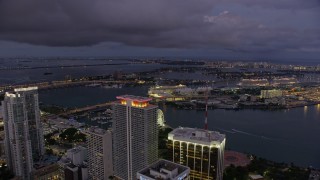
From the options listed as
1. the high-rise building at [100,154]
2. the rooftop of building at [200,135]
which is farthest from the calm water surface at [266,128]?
the high-rise building at [100,154]

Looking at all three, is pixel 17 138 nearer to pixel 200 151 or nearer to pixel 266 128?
pixel 200 151

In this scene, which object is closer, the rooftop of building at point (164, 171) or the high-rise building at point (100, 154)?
the rooftop of building at point (164, 171)

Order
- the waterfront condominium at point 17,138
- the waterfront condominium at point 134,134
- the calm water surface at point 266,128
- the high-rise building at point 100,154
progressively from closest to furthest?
the waterfront condominium at point 134,134, the high-rise building at point 100,154, the waterfront condominium at point 17,138, the calm water surface at point 266,128

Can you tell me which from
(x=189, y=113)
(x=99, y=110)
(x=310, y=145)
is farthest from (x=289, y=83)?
(x=99, y=110)

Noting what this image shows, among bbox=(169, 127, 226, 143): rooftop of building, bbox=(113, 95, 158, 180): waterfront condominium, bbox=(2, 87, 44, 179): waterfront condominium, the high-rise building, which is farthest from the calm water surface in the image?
bbox=(2, 87, 44, 179): waterfront condominium

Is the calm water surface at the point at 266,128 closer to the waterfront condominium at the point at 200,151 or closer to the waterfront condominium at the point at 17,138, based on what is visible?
the waterfront condominium at the point at 200,151

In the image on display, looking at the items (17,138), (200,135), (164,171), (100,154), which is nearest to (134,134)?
(100,154)
